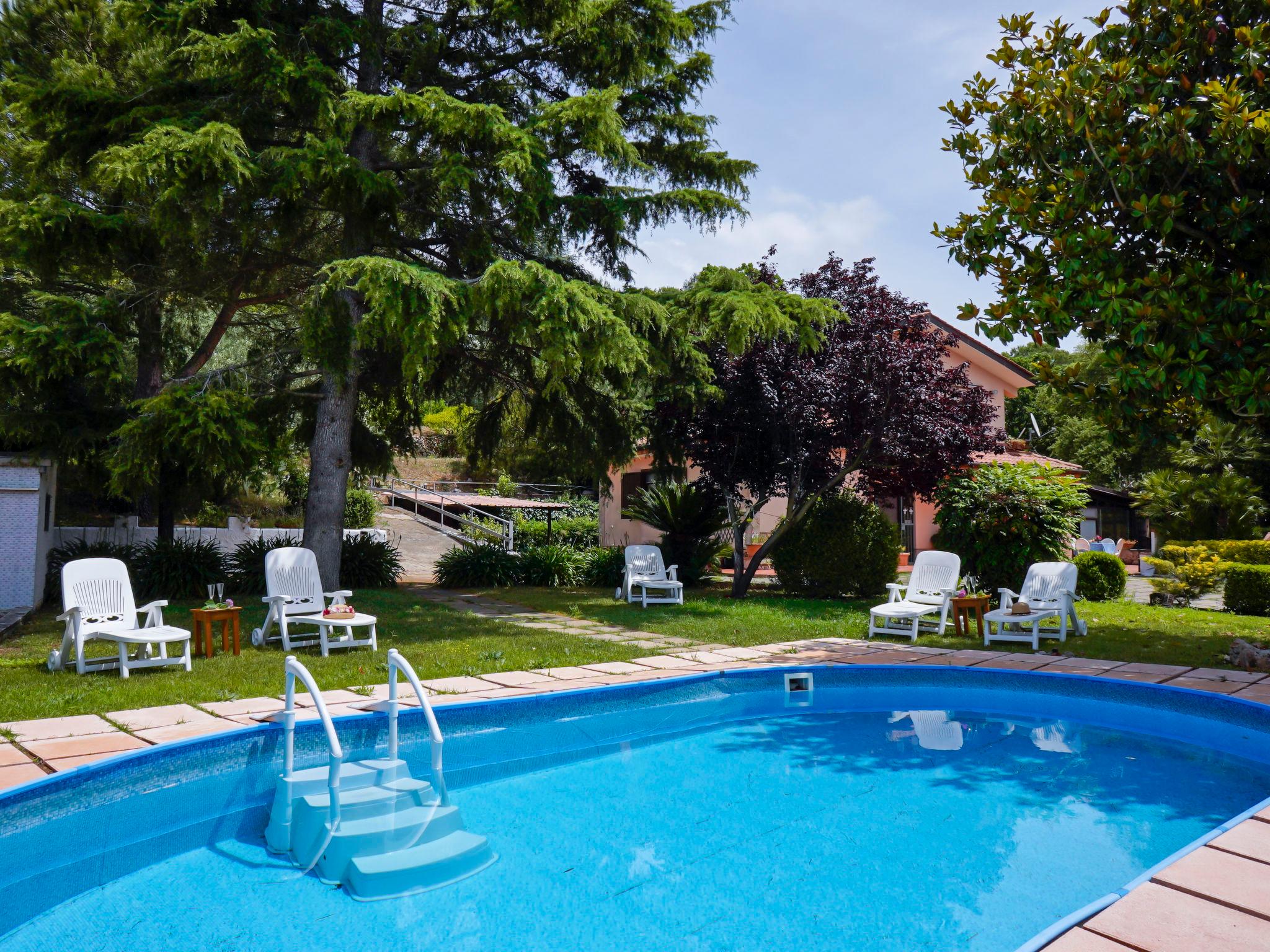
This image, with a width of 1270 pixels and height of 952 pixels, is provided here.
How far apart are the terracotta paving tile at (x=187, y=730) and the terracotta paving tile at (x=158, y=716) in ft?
0.22

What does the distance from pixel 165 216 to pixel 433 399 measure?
18.8 feet

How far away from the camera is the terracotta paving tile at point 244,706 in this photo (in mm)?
6109

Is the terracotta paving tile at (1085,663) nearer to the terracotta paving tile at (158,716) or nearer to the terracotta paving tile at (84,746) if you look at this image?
the terracotta paving tile at (158,716)

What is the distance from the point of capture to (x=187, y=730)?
219 inches

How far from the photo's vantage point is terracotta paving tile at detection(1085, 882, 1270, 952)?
9.21 ft

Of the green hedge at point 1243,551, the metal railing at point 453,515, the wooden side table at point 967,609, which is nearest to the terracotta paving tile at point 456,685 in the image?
the wooden side table at point 967,609

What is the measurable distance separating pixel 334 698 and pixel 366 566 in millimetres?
10410

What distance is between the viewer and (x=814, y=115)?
516 inches

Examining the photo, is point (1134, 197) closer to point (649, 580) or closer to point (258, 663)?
point (649, 580)

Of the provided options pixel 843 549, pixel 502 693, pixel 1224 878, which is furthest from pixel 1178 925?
pixel 843 549

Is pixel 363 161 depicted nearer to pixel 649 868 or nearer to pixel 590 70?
pixel 590 70

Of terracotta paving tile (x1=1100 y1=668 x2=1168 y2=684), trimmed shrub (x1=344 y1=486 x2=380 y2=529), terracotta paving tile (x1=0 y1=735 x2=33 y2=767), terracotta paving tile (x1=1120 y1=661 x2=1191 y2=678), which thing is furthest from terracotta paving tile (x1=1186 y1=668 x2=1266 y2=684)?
trimmed shrub (x1=344 y1=486 x2=380 y2=529)

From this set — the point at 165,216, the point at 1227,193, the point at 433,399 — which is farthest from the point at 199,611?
the point at 1227,193

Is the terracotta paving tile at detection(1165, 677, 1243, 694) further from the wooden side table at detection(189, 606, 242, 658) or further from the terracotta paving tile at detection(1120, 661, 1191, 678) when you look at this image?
the wooden side table at detection(189, 606, 242, 658)
